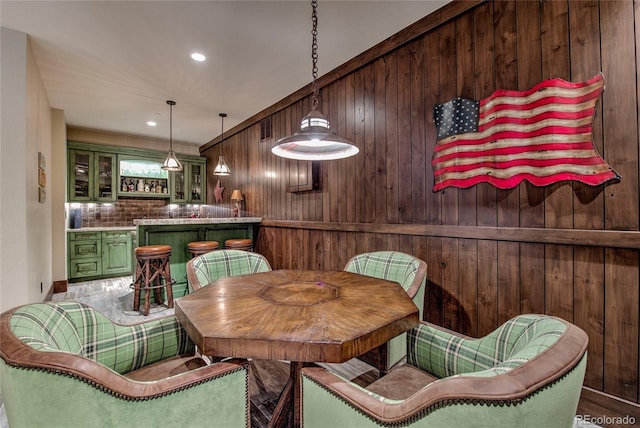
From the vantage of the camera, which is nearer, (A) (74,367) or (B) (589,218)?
(A) (74,367)

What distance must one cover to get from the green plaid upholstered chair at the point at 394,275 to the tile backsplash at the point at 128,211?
4.11 m

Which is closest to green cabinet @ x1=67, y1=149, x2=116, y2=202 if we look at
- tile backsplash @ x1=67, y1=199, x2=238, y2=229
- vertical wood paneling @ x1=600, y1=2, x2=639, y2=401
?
tile backsplash @ x1=67, y1=199, x2=238, y2=229

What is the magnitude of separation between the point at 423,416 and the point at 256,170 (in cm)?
451

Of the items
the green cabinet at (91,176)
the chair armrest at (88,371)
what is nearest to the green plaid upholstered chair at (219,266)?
the chair armrest at (88,371)

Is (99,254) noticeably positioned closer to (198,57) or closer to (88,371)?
(198,57)

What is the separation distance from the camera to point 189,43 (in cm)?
264

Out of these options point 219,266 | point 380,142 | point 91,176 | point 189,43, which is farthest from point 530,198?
point 91,176

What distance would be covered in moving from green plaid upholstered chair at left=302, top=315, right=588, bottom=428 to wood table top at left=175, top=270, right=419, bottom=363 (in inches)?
4.5

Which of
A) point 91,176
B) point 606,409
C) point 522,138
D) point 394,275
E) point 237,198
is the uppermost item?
point 91,176

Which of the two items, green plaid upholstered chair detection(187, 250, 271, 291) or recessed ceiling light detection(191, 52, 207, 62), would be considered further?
recessed ceiling light detection(191, 52, 207, 62)

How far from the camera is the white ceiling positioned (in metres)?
2.19

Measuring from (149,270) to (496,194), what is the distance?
3556 millimetres

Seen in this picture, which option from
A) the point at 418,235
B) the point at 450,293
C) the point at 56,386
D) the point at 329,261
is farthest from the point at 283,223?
the point at 56,386

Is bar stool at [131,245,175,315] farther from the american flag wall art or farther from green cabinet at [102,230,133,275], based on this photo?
the american flag wall art
